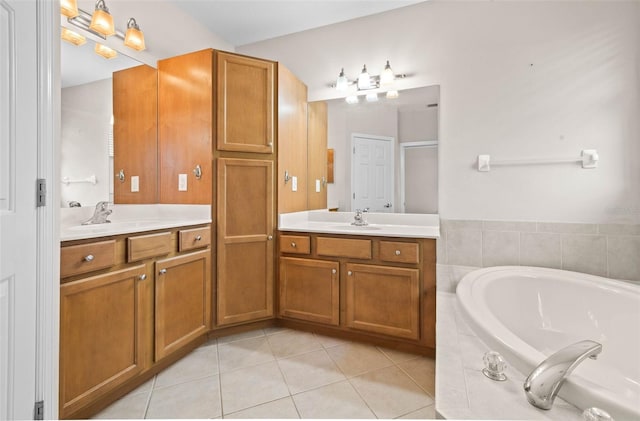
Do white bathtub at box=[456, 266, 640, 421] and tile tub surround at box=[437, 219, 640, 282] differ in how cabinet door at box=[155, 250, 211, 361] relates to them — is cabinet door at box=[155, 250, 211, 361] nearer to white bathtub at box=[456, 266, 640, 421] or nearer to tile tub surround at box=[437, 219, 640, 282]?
white bathtub at box=[456, 266, 640, 421]

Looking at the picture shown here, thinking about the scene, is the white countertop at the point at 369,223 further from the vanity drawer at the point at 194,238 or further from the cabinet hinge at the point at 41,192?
the cabinet hinge at the point at 41,192

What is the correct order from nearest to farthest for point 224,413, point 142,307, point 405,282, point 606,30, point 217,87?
point 224,413 < point 142,307 < point 606,30 < point 405,282 < point 217,87

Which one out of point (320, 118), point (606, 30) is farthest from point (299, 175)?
point (606, 30)

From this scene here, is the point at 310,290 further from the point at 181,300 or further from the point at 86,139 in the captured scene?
the point at 86,139

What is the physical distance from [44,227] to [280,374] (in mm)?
A: 1366

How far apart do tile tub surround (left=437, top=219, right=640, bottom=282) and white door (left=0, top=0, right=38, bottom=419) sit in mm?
2284

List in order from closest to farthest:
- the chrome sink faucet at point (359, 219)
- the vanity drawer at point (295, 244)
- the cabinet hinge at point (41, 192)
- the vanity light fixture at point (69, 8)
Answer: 1. the cabinet hinge at point (41, 192)
2. the vanity light fixture at point (69, 8)
3. the vanity drawer at point (295, 244)
4. the chrome sink faucet at point (359, 219)

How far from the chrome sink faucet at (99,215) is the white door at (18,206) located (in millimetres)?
903

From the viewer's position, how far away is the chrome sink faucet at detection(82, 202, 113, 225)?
1822 mm

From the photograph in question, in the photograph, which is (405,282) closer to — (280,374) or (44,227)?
(280,374)

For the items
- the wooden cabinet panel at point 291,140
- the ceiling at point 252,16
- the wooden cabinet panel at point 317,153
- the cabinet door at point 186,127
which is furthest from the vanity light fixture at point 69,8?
the wooden cabinet panel at point 317,153

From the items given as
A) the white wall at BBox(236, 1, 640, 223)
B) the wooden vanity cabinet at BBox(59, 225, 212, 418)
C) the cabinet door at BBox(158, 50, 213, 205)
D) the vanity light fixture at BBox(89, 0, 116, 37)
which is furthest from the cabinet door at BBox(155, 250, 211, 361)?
the white wall at BBox(236, 1, 640, 223)

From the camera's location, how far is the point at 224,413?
1408mm

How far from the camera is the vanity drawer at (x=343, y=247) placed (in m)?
2.07
